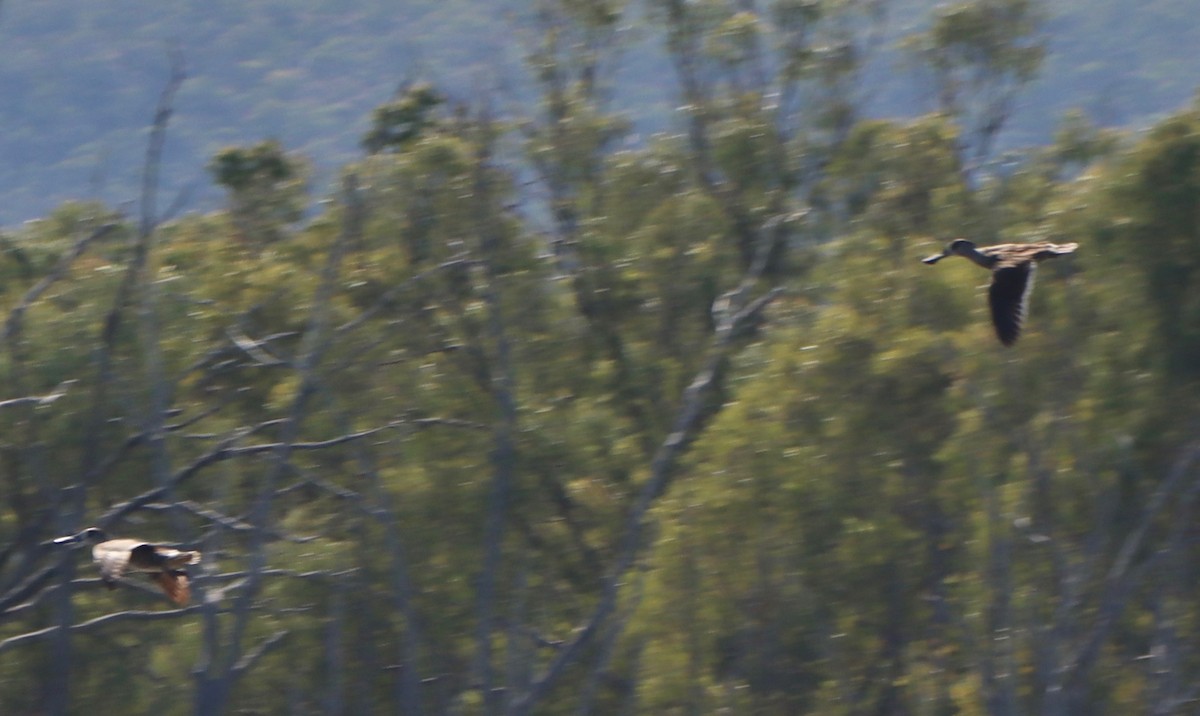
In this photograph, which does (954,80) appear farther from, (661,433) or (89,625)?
(89,625)

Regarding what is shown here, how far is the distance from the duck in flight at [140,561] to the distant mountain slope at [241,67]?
43.1 m

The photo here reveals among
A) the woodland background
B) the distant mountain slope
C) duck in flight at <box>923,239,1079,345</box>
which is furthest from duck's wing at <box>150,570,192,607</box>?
the distant mountain slope

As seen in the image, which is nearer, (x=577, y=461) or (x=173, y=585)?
(x=173, y=585)

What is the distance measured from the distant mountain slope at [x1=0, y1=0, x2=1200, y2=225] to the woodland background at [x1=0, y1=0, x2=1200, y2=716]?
38.3 metres

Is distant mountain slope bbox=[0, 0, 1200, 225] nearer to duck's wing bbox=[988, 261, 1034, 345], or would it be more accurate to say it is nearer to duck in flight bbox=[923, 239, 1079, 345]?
duck in flight bbox=[923, 239, 1079, 345]

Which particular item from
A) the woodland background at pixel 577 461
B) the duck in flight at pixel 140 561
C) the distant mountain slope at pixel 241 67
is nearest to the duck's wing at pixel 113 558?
the duck in flight at pixel 140 561

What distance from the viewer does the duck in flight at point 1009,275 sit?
1013cm

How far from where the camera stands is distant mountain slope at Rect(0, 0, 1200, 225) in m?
74.4

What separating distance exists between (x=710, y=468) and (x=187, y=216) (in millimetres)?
6982

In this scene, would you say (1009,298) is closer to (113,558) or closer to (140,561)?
(140,561)

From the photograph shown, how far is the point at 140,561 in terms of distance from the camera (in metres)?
9.40

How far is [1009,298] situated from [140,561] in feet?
15.8

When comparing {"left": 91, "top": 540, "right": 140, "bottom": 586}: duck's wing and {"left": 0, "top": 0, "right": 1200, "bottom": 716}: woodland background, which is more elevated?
{"left": 91, "top": 540, "right": 140, "bottom": 586}: duck's wing

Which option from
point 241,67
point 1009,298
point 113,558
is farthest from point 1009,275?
point 241,67
